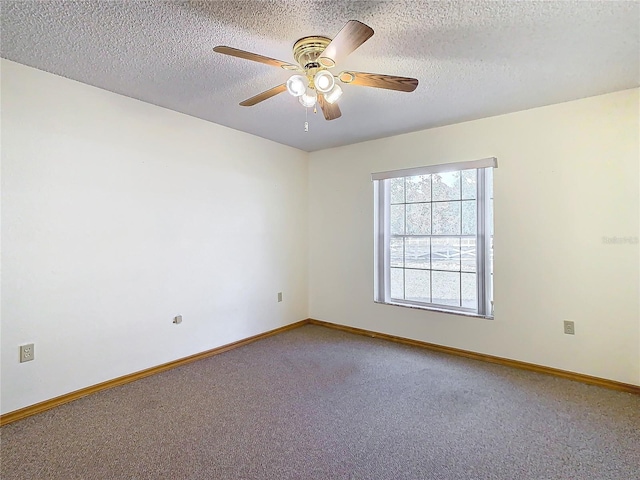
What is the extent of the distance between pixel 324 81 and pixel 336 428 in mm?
2091

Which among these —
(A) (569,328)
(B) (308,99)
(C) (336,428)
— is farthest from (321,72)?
(A) (569,328)

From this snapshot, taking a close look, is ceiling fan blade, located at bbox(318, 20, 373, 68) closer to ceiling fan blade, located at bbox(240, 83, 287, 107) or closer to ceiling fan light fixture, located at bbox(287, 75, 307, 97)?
ceiling fan light fixture, located at bbox(287, 75, 307, 97)

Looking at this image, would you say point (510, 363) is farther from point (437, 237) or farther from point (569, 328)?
point (437, 237)

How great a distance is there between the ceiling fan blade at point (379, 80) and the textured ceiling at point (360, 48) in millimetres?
276

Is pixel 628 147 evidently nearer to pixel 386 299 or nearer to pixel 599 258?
pixel 599 258

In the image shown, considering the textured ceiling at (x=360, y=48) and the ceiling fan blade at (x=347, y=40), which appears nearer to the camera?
the ceiling fan blade at (x=347, y=40)

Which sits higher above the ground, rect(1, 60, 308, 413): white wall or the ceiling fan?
the ceiling fan

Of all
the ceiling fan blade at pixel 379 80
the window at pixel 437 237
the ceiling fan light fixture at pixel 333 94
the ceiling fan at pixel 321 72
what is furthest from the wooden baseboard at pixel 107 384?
the ceiling fan blade at pixel 379 80

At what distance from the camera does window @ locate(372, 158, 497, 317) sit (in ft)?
10.9

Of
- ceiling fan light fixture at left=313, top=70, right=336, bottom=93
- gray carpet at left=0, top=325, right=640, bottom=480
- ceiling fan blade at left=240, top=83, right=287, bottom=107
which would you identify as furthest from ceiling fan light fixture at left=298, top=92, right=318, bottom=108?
gray carpet at left=0, top=325, right=640, bottom=480

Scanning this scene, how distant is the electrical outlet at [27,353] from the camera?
2244 mm

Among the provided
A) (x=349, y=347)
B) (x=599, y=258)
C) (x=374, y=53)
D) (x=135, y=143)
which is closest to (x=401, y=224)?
(x=349, y=347)

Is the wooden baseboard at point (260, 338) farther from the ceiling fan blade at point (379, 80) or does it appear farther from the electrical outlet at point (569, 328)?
the ceiling fan blade at point (379, 80)

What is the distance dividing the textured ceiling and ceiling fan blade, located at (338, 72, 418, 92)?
276 mm
